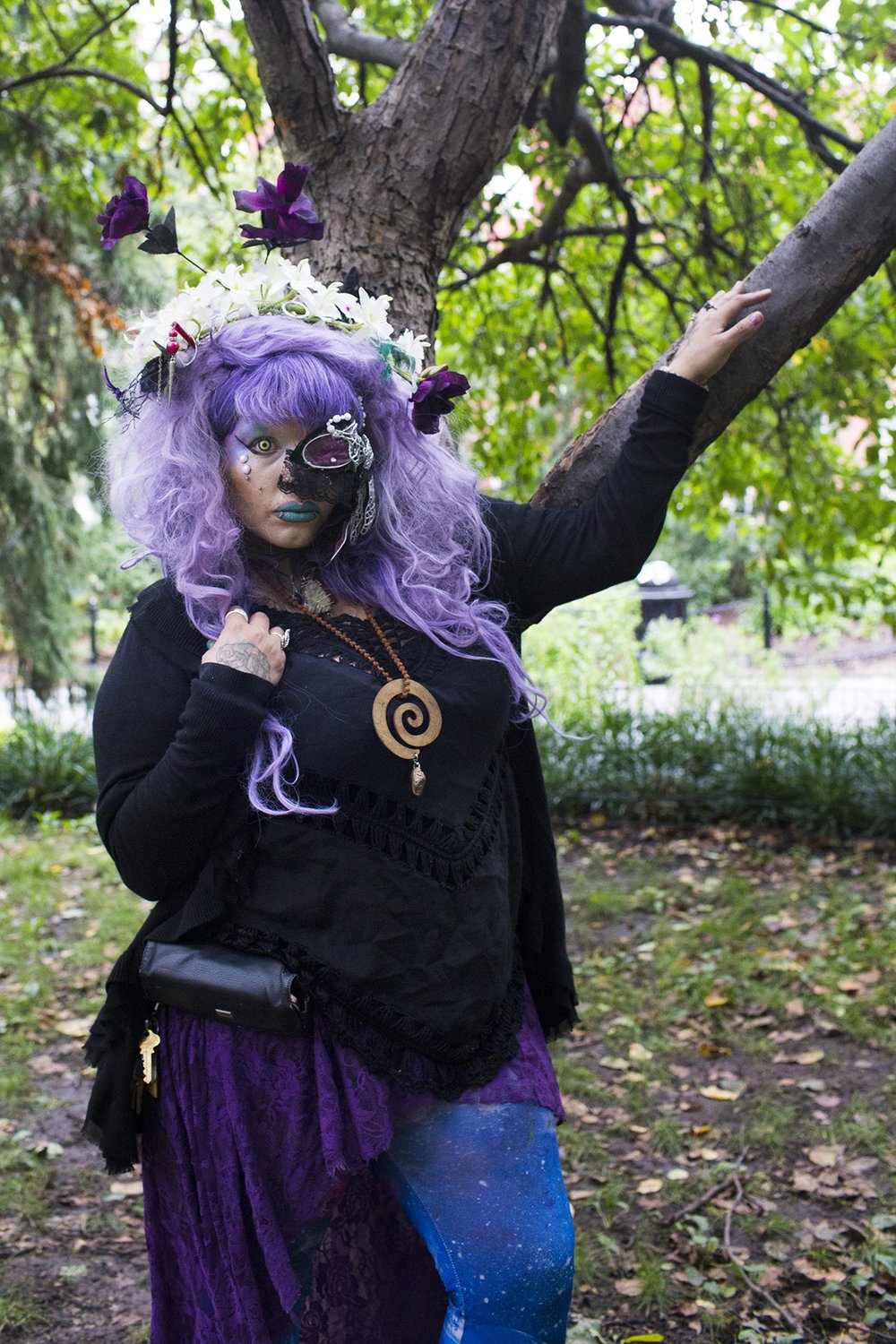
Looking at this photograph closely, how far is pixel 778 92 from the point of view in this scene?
11.5ft

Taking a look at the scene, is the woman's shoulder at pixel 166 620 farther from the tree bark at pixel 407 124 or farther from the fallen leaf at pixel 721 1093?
the fallen leaf at pixel 721 1093

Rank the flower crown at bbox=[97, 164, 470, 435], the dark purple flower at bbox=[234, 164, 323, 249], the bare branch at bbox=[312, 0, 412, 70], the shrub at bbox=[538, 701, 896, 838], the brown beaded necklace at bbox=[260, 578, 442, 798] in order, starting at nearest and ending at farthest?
1. the brown beaded necklace at bbox=[260, 578, 442, 798]
2. the flower crown at bbox=[97, 164, 470, 435]
3. the dark purple flower at bbox=[234, 164, 323, 249]
4. the bare branch at bbox=[312, 0, 412, 70]
5. the shrub at bbox=[538, 701, 896, 838]

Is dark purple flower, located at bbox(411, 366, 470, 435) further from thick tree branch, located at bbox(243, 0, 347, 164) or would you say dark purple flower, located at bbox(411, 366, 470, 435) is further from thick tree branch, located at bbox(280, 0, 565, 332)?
thick tree branch, located at bbox(243, 0, 347, 164)

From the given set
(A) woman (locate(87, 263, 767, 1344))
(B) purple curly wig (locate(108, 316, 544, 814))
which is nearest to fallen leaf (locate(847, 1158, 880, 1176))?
(A) woman (locate(87, 263, 767, 1344))

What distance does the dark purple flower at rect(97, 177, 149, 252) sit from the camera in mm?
1922

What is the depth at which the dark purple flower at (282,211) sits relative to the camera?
2.02 m

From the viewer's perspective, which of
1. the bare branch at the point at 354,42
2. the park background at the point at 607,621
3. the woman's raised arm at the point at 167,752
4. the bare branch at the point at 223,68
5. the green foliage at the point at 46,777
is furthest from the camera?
the green foliage at the point at 46,777

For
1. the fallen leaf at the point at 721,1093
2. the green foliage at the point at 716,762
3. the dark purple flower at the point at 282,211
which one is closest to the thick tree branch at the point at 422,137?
the dark purple flower at the point at 282,211

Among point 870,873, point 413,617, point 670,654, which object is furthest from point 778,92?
point 670,654

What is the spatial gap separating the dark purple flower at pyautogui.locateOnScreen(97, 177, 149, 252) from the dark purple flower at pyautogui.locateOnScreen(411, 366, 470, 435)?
52 centimetres

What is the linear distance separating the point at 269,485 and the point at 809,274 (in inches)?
39.8

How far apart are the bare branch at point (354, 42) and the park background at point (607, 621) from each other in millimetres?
10

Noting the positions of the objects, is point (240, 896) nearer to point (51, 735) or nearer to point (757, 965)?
point (757, 965)

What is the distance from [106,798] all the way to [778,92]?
2.95 metres
